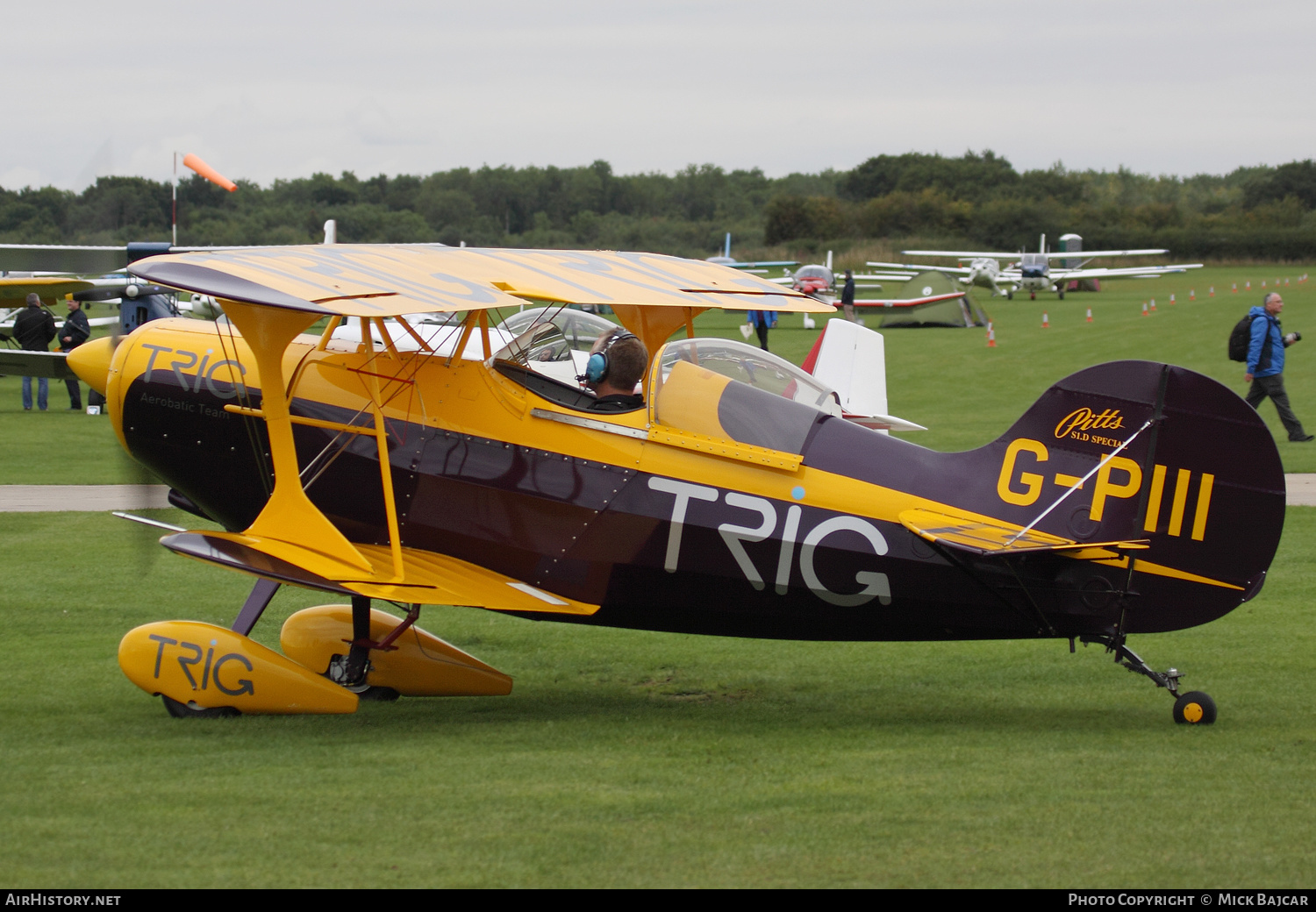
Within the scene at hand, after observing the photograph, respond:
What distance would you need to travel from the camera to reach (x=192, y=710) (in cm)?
659

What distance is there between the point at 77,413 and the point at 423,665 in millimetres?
17283

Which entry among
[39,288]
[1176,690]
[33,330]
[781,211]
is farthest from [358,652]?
[781,211]

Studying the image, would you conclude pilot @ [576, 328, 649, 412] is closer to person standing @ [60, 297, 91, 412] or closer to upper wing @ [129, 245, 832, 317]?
upper wing @ [129, 245, 832, 317]

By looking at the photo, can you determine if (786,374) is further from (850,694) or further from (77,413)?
(77,413)

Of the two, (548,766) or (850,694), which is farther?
(850,694)

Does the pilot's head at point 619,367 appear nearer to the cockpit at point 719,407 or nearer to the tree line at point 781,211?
the cockpit at point 719,407

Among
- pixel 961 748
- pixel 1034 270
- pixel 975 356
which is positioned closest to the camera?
pixel 961 748

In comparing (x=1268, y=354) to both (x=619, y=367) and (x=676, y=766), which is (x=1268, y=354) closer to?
(x=619, y=367)

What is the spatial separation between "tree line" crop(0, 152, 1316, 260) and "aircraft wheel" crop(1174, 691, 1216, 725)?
53.1 metres

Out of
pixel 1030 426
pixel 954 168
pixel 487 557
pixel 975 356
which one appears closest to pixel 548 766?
pixel 487 557

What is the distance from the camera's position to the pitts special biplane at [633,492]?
6.07 metres

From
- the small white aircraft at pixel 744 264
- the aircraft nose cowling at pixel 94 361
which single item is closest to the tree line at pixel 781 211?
the small white aircraft at pixel 744 264

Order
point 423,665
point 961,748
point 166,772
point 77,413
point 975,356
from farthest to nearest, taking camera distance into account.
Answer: point 975,356 → point 77,413 → point 423,665 → point 961,748 → point 166,772

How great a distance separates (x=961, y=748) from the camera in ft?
19.7
